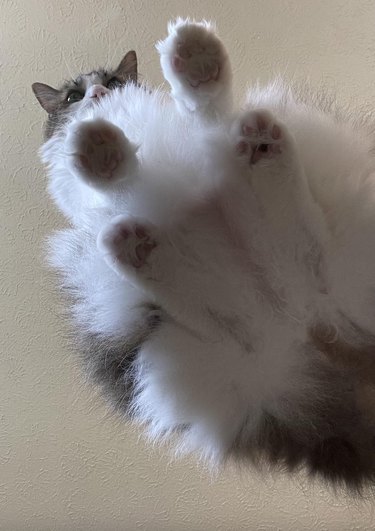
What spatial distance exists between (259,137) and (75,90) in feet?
2.84

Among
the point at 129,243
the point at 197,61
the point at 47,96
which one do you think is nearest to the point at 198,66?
the point at 197,61

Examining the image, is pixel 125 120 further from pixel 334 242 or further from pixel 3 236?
pixel 3 236

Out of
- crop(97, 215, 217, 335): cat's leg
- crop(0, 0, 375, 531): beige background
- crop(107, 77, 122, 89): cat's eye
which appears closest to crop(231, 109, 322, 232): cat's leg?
crop(97, 215, 217, 335): cat's leg

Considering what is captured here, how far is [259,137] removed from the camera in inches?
28.2

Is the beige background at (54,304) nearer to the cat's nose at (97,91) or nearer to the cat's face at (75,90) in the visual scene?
the cat's face at (75,90)

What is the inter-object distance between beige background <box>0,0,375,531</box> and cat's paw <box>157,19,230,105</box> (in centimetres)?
97

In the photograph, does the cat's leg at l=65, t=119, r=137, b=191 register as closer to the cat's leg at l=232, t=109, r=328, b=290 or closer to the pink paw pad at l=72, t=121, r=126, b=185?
the pink paw pad at l=72, t=121, r=126, b=185

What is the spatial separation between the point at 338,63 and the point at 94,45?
76 centimetres

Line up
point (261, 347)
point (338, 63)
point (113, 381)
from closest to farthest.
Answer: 1. point (261, 347)
2. point (113, 381)
3. point (338, 63)

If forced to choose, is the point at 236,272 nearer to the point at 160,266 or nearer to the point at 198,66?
the point at 160,266

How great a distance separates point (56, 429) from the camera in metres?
1.75

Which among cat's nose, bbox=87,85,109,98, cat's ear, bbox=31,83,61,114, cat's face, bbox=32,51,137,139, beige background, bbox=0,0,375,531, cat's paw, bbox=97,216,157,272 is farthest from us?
beige background, bbox=0,0,375,531

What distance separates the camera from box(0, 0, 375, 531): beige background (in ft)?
5.58

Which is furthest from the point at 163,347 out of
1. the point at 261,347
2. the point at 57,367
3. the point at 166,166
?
the point at 57,367
